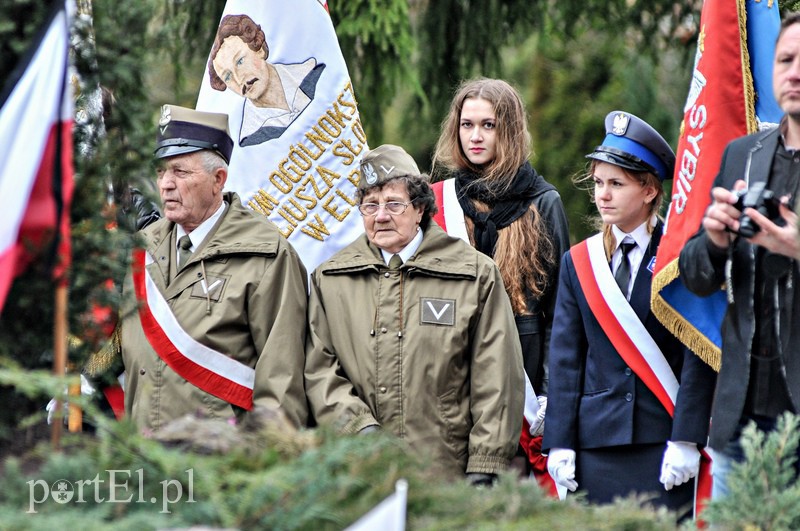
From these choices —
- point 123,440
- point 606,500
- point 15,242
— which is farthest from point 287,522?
point 606,500

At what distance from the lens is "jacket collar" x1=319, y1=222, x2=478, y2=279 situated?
184 inches

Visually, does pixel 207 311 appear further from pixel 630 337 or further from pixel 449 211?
pixel 630 337

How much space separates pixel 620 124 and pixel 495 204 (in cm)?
73

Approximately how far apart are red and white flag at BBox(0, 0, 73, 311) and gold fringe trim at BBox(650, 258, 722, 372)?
236 centimetres

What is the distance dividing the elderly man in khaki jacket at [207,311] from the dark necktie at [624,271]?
131cm

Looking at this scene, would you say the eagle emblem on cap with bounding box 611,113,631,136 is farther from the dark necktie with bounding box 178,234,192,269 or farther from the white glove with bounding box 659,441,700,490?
the dark necktie with bounding box 178,234,192,269

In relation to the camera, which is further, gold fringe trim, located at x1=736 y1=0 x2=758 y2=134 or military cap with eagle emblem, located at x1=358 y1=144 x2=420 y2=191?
military cap with eagle emblem, located at x1=358 y1=144 x2=420 y2=191

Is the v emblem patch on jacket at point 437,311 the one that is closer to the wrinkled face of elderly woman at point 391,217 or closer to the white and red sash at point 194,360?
the wrinkled face of elderly woman at point 391,217

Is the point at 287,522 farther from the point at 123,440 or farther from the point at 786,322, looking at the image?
the point at 786,322

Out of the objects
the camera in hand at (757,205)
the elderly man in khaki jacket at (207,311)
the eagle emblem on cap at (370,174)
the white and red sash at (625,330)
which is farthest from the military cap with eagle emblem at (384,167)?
the camera in hand at (757,205)

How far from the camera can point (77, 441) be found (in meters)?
2.77

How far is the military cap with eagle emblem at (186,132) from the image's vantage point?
4859 millimetres

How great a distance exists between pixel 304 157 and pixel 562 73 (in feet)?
27.2

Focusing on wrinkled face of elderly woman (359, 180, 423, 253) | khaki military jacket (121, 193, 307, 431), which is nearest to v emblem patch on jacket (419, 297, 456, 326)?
wrinkled face of elderly woman (359, 180, 423, 253)
